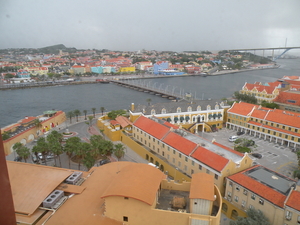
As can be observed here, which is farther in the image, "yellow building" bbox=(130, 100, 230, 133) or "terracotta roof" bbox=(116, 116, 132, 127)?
"yellow building" bbox=(130, 100, 230, 133)

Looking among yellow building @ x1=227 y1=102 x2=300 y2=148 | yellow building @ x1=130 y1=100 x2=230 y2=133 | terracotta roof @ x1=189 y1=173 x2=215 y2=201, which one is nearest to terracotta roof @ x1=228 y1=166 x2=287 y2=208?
terracotta roof @ x1=189 y1=173 x2=215 y2=201

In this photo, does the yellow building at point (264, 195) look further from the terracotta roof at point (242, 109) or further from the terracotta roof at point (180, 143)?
the terracotta roof at point (242, 109)

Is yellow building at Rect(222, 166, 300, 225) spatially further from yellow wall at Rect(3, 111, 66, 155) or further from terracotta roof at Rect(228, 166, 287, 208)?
yellow wall at Rect(3, 111, 66, 155)

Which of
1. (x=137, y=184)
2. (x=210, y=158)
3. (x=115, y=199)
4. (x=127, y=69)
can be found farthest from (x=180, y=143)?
(x=127, y=69)

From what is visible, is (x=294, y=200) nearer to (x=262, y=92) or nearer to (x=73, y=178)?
(x=73, y=178)

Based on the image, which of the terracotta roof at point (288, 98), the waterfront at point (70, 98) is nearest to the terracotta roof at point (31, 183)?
the waterfront at point (70, 98)

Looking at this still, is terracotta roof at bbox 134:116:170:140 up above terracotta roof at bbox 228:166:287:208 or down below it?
above
